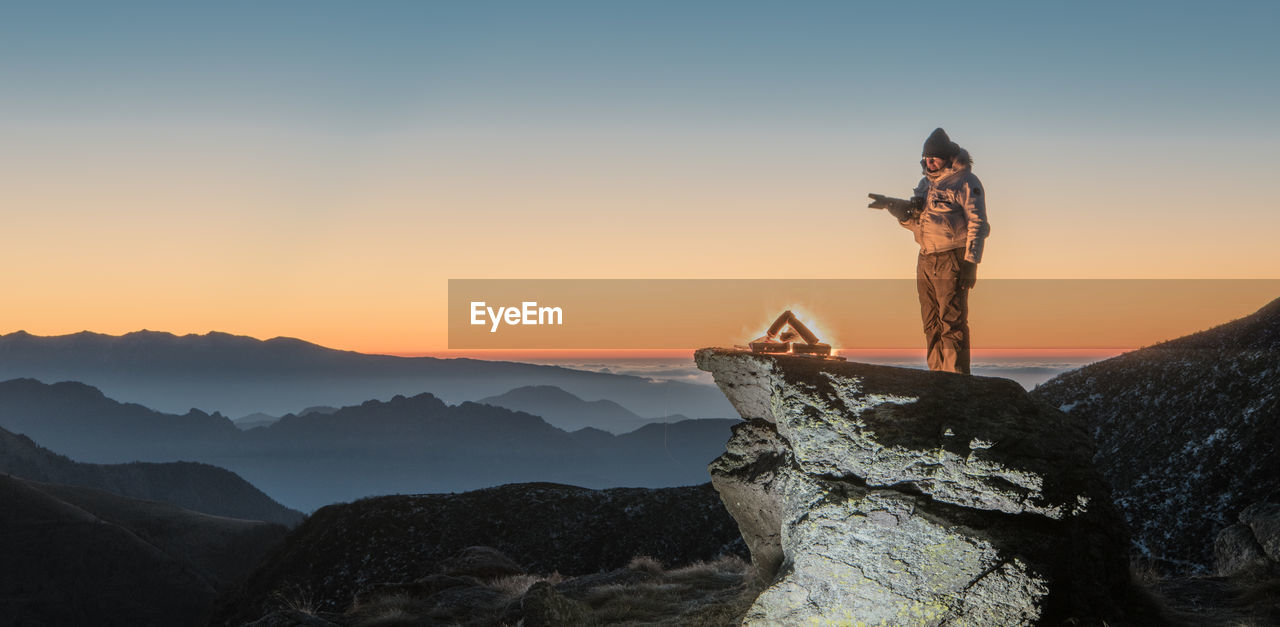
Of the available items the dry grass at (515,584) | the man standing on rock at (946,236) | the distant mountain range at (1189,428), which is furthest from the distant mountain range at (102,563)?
the man standing on rock at (946,236)

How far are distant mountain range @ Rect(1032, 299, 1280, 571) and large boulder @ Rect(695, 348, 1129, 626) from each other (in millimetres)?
17585

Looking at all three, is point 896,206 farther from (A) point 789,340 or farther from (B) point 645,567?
(B) point 645,567

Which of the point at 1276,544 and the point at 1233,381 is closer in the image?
the point at 1276,544

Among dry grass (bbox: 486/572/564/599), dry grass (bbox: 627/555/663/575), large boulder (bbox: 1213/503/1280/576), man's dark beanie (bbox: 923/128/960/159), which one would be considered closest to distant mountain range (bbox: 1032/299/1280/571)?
large boulder (bbox: 1213/503/1280/576)

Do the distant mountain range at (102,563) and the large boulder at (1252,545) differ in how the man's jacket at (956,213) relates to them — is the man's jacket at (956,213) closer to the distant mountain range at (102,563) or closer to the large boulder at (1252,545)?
the large boulder at (1252,545)

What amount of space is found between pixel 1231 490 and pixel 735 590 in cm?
2070

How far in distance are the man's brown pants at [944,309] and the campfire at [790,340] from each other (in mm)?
1977

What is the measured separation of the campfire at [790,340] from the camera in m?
12.8

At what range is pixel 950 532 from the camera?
35.7 feet

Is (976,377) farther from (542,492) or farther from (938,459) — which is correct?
(542,492)

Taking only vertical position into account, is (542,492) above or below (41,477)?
above

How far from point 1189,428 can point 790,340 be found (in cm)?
2729

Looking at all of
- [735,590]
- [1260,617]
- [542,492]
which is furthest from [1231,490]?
[542,492]

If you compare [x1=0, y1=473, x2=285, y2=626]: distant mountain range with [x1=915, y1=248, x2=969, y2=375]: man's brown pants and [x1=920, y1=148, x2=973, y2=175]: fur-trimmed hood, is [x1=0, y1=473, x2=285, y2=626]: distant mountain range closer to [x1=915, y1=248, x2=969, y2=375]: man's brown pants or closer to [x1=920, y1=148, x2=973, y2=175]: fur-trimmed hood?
[x1=915, y1=248, x2=969, y2=375]: man's brown pants
